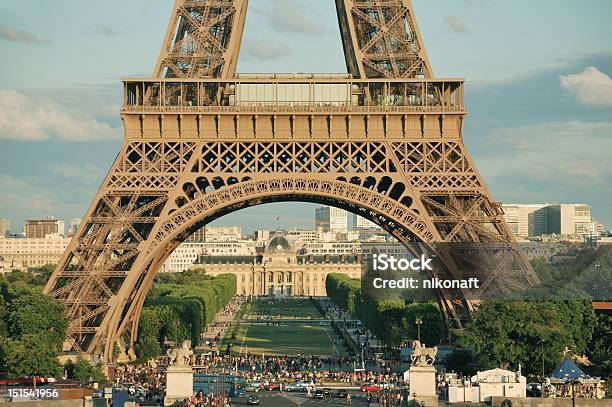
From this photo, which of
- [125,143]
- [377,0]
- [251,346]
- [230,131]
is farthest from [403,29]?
[251,346]

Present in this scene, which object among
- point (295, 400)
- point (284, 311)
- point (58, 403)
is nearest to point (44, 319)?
point (295, 400)

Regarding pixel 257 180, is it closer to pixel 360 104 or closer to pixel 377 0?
pixel 360 104

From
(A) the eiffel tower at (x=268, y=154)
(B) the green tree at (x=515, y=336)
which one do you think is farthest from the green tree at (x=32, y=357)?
(B) the green tree at (x=515, y=336)

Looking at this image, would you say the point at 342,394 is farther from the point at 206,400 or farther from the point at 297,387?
the point at 206,400

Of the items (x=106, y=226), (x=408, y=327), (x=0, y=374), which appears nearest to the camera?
(x=0, y=374)

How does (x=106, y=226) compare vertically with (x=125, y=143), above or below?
below

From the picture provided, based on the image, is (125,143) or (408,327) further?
(408,327)
